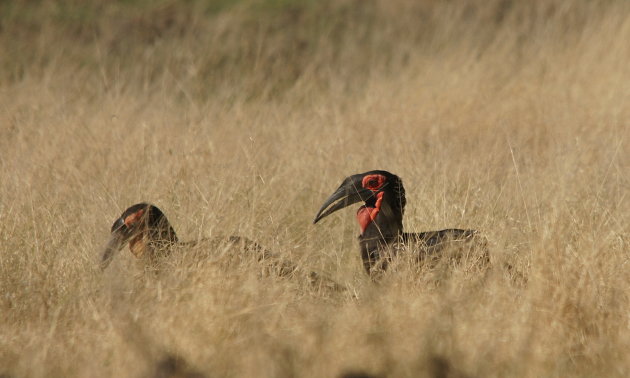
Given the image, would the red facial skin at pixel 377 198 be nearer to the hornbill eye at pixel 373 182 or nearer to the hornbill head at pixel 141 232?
the hornbill eye at pixel 373 182

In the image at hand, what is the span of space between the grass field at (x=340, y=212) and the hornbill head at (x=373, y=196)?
0.26m

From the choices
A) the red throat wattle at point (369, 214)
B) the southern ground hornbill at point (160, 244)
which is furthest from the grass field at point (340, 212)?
the red throat wattle at point (369, 214)

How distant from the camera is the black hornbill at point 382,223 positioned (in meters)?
4.29

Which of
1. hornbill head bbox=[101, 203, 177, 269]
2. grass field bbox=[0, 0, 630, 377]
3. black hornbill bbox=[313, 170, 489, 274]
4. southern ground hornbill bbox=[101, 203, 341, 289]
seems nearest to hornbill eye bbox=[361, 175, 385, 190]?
black hornbill bbox=[313, 170, 489, 274]

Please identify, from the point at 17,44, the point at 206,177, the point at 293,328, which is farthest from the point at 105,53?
the point at 293,328

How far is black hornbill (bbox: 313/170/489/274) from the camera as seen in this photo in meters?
4.29

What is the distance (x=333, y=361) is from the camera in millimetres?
3207

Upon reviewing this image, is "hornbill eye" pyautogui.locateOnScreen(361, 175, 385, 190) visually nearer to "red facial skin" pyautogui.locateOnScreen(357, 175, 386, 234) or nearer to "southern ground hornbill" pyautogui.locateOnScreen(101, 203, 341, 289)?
"red facial skin" pyautogui.locateOnScreen(357, 175, 386, 234)

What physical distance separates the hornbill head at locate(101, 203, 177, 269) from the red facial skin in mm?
954

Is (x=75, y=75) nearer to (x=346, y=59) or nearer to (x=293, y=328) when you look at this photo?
(x=346, y=59)

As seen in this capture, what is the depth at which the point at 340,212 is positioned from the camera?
5.45 meters

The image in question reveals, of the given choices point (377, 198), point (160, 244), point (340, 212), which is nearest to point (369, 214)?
point (377, 198)

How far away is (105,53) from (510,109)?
543 centimetres

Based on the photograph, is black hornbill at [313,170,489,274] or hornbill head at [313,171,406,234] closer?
black hornbill at [313,170,489,274]
